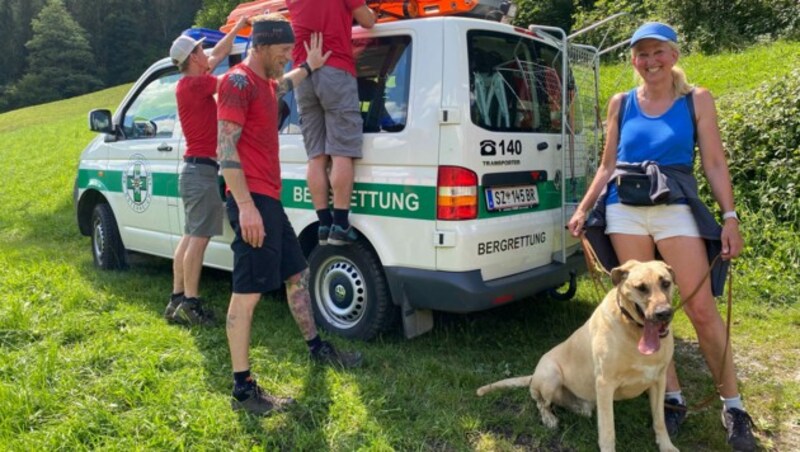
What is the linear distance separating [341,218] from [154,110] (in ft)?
9.01

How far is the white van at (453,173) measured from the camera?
344 cm

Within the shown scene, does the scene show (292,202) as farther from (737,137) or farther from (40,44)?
(40,44)

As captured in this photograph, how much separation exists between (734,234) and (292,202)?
2.69m

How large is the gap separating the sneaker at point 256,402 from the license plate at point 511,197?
5.22ft

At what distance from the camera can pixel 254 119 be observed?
3191 millimetres

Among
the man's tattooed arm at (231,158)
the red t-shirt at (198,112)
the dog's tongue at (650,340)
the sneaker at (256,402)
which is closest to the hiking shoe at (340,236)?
the man's tattooed arm at (231,158)

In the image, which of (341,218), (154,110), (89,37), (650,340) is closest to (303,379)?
(341,218)

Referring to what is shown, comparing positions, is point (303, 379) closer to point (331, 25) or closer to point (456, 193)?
point (456, 193)

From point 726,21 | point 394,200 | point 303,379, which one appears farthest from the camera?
point 726,21

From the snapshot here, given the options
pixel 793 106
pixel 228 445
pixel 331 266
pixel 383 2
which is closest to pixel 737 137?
pixel 793 106

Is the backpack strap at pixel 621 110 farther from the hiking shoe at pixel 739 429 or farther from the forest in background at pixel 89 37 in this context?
the forest in background at pixel 89 37

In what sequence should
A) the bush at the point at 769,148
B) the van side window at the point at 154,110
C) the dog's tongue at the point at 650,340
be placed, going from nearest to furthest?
the dog's tongue at the point at 650,340 → the van side window at the point at 154,110 → the bush at the point at 769,148

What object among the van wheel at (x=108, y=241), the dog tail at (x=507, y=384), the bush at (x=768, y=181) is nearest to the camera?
the dog tail at (x=507, y=384)

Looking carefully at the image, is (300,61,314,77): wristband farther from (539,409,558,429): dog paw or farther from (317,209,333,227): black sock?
(539,409,558,429): dog paw
